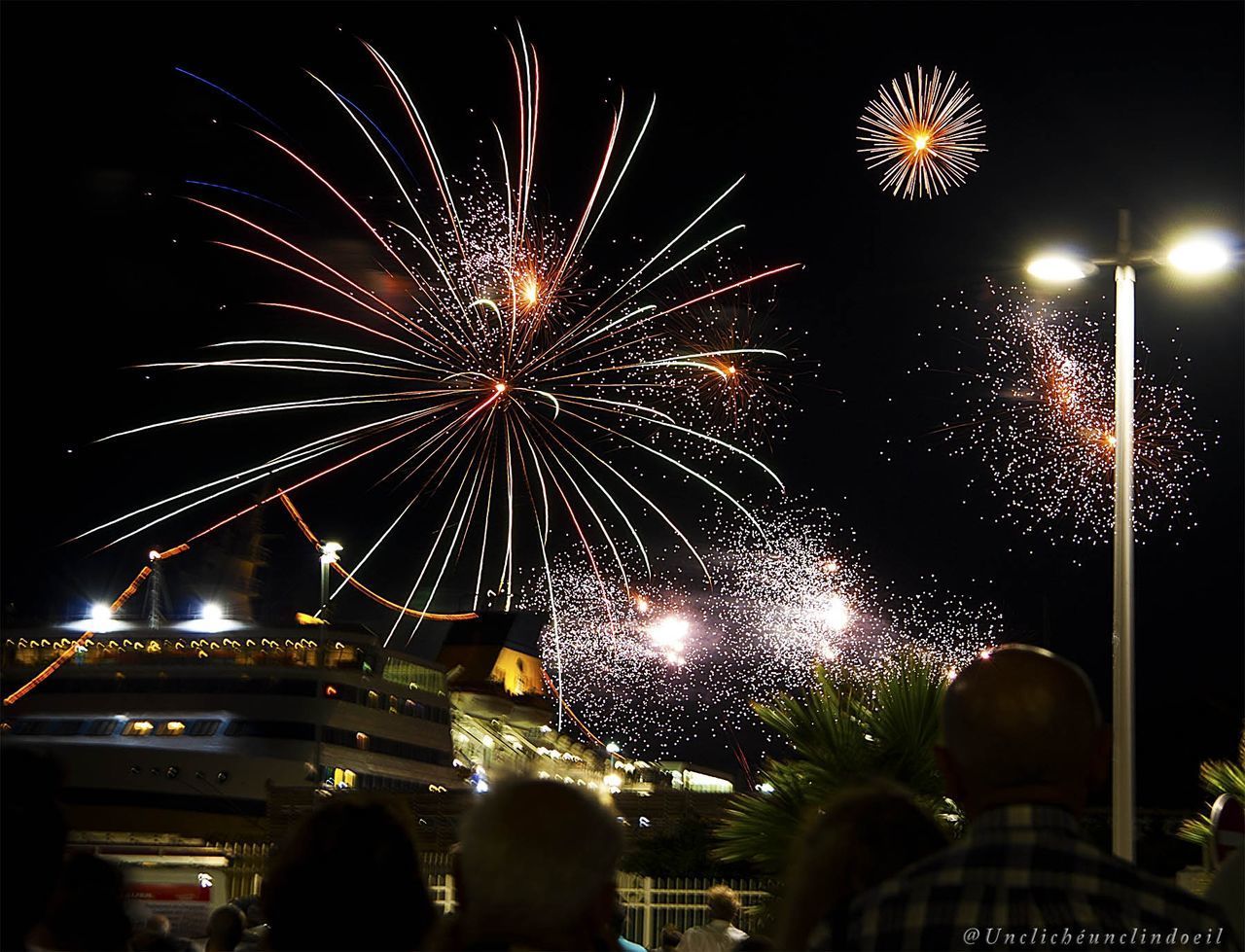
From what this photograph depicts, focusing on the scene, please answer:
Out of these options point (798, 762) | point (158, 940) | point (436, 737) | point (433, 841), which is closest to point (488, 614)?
point (436, 737)

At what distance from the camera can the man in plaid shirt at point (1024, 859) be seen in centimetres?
311

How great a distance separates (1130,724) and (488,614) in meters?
61.7

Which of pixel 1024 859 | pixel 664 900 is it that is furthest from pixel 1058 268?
pixel 664 900

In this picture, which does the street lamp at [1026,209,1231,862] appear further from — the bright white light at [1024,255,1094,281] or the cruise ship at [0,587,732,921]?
the cruise ship at [0,587,732,921]

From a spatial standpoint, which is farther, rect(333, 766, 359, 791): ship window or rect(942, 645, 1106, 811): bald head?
rect(333, 766, 359, 791): ship window

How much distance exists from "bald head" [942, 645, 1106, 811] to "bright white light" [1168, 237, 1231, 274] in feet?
30.8

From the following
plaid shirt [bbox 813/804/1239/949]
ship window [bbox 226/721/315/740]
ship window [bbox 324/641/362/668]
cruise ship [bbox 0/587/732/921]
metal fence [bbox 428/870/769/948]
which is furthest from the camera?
ship window [bbox 324/641/362/668]

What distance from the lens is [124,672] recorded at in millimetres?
50625

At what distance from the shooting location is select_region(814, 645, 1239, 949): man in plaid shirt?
3107mm

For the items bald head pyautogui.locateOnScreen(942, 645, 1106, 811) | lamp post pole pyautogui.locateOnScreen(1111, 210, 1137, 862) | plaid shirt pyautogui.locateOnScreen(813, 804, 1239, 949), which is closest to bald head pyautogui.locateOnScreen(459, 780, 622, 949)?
plaid shirt pyautogui.locateOnScreen(813, 804, 1239, 949)

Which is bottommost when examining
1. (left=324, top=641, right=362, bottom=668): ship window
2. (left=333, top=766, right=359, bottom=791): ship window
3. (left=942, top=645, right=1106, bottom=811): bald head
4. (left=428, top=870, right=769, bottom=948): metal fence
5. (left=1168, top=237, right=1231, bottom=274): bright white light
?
(left=428, top=870, right=769, bottom=948): metal fence

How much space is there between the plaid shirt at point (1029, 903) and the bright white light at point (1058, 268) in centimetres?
971

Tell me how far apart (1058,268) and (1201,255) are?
1.11 m

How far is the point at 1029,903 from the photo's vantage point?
3.12 meters
